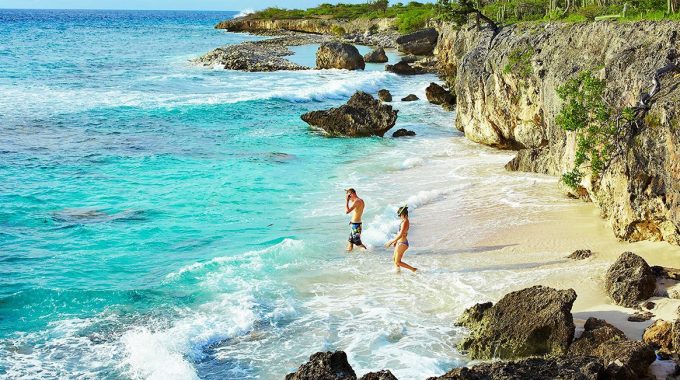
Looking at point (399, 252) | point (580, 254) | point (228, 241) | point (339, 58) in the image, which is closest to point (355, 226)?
point (399, 252)

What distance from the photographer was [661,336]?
9820 mm

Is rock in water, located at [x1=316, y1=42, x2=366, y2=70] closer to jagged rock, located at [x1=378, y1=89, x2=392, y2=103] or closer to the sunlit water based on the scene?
jagged rock, located at [x1=378, y1=89, x2=392, y2=103]

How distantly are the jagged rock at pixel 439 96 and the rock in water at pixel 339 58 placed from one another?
17.1m

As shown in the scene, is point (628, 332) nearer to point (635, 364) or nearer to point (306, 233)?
point (635, 364)

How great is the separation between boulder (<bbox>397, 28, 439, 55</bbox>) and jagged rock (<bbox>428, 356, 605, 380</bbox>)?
60988mm

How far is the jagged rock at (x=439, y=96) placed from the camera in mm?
37688

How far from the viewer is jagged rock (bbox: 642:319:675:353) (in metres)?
9.67

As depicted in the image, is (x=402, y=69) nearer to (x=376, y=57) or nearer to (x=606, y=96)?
(x=376, y=57)

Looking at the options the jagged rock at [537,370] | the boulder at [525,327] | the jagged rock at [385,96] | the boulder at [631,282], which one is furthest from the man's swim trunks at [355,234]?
the jagged rock at [385,96]

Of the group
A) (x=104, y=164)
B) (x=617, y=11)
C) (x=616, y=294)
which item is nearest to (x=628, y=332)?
(x=616, y=294)

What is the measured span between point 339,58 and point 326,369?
158 feet

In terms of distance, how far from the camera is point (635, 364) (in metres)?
8.80

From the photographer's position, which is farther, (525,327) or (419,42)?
(419,42)

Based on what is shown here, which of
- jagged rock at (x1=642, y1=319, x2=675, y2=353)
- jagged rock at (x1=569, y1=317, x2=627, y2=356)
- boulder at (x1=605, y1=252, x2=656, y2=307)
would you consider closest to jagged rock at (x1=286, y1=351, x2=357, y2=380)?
jagged rock at (x1=569, y1=317, x2=627, y2=356)
